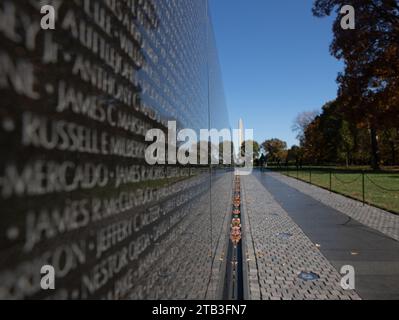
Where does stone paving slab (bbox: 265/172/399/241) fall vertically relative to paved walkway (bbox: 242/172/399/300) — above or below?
above

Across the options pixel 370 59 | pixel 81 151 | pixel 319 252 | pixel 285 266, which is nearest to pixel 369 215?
pixel 319 252

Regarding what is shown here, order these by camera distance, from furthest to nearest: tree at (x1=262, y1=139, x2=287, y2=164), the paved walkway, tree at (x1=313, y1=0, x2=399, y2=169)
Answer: tree at (x1=262, y1=139, x2=287, y2=164)
tree at (x1=313, y1=0, x2=399, y2=169)
the paved walkway

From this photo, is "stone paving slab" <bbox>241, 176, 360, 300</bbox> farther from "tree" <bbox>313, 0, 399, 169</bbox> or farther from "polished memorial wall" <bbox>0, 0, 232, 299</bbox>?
"tree" <bbox>313, 0, 399, 169</bbox>

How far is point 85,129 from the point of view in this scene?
86 cm

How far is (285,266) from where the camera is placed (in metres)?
5.41

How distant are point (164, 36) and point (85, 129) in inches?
42.0

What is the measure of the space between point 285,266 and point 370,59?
23085 millimetres

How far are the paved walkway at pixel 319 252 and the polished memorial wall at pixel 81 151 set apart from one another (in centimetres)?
342

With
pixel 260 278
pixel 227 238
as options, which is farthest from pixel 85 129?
pixel 227 238

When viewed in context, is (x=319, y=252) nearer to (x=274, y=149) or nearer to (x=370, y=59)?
(x=370, y=59)

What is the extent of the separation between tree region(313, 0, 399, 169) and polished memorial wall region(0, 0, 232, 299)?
25.7 m

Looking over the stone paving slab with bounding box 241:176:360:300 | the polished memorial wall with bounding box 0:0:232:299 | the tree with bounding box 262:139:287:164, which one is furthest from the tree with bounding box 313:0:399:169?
the tree with bounding box 262:139:287:164

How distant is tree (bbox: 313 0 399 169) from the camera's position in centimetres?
2286

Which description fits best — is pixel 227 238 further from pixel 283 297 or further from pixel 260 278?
pixel 283 297
